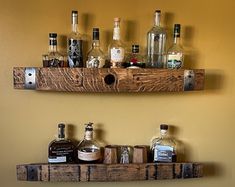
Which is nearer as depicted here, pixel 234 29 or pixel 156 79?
pixel 156 79

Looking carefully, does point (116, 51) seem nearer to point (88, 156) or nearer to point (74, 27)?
point (74, 27)

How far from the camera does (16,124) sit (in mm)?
1458

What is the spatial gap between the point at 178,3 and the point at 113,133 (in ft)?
2.08

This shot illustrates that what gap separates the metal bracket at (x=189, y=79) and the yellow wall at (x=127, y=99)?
0.12m

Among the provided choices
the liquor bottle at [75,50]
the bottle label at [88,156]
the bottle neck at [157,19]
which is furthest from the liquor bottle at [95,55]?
the bottle label at [88,156]

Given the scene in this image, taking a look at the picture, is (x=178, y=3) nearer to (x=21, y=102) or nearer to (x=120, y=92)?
(x=120, y=92)

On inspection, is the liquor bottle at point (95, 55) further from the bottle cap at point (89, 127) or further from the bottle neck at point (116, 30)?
the bottle cap at point (89, 127)

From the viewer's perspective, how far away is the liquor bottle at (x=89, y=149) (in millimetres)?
1420

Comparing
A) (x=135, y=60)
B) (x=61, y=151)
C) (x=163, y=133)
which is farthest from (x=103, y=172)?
(x=135, y=60)

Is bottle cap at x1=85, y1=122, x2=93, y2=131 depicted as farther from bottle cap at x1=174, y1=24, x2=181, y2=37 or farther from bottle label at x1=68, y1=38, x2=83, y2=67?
bottle cap at x1=174, y1=24, x2=181, y2=37

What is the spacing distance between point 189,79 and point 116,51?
0.32 meters

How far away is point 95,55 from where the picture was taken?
55.4 inches

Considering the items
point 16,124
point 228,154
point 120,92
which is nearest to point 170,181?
point 228,154

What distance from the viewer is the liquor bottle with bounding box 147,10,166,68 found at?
142 centimetres
